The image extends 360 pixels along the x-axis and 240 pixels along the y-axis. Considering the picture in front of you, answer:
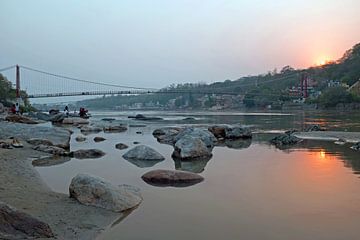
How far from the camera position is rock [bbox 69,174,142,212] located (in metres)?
7.30

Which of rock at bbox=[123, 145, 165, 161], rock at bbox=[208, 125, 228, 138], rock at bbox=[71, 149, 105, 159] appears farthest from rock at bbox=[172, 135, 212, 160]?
rock at bbox=[208, 125, 228, 138]

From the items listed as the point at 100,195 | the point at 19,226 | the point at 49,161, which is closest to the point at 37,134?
the point at 49,161

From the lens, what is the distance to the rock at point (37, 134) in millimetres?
17391

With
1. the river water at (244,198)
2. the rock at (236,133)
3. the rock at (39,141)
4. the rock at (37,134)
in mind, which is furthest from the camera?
the rock at (236,133)

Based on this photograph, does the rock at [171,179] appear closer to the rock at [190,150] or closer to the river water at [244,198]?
the river water at [244,198]

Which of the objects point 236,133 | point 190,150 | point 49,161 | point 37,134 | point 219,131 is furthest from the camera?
point 219,131

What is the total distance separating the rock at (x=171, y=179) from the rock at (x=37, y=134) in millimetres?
7892

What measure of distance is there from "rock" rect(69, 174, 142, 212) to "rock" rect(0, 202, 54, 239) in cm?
183

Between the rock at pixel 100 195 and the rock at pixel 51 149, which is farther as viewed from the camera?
the rock at pixel 51 149

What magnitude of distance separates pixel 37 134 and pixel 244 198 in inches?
512

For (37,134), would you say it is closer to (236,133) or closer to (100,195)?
(236,133)

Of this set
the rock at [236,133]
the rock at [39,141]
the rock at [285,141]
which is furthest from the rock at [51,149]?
the rock at [236,133]

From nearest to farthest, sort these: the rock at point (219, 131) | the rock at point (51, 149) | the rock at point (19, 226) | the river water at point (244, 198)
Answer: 1. the rock at point (19, 226)
2. the river water at point (244, 198)
3. the rock at point (51, 149)
4. the rock at point (219, 131)

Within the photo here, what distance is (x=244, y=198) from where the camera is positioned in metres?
8.30
